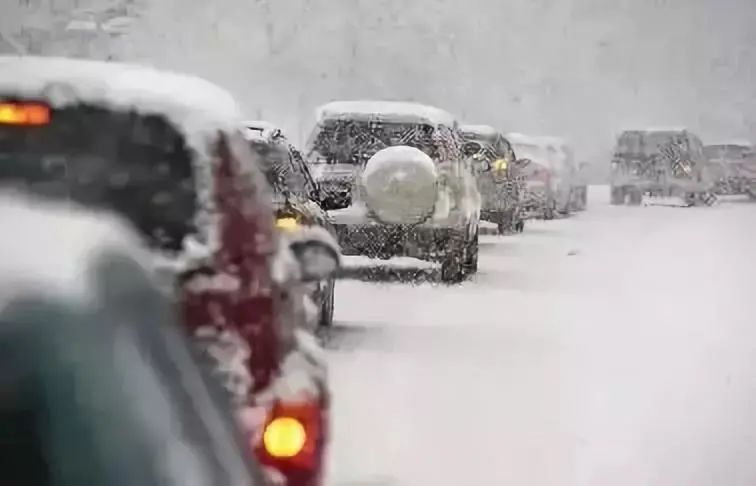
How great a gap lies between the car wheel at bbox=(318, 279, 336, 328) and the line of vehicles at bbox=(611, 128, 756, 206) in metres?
12.1

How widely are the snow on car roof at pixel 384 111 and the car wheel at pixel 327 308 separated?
2.33 meters

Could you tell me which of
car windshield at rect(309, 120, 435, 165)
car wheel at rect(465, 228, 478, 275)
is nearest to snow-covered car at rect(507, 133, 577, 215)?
car wheel at rect(465, 228, 478, 275)

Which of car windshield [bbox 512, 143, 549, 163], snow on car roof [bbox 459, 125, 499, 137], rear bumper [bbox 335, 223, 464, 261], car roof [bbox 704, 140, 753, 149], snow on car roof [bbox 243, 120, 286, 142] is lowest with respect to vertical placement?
rear bumper [bbox 335, 223, 464, 261]

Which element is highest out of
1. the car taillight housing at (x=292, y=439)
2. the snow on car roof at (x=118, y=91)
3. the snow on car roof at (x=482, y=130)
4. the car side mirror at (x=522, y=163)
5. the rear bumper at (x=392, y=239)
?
the snow on car roof at (x=118, y=91)

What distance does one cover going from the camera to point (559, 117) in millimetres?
14180

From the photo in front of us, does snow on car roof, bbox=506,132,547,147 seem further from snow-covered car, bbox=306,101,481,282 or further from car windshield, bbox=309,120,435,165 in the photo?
car windshield, bbox=309,120,435,165

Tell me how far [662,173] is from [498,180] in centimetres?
746

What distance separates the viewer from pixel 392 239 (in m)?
8.89

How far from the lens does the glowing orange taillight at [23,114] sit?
2.39 meters

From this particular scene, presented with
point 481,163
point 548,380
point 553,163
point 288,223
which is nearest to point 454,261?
point 481,163

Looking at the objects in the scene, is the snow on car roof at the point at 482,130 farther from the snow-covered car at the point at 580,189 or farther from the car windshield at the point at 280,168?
the car windshield at the point at 280,168

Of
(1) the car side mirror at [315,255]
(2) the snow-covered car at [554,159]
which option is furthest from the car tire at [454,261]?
(1) the car side mirror at [315,255]

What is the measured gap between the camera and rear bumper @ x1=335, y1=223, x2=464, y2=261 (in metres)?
8.84

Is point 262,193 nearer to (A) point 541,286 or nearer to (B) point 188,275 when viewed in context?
(B) point 188,275
